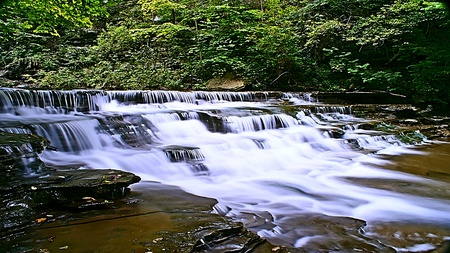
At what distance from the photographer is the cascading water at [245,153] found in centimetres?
436

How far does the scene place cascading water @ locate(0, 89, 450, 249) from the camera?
4355 mm

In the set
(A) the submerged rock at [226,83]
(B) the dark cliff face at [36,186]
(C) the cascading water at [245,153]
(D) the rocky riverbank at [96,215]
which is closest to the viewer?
(D) the rocky riverbank at [96,215]

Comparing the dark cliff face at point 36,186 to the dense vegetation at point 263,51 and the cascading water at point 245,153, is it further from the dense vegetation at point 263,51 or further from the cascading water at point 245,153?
the dense vegetation at point 263,51


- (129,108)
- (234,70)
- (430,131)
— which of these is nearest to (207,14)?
(234,70)

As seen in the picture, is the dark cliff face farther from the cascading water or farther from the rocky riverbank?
the cascading water

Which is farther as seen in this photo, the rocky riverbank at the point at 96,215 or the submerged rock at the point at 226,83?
the submerged rock at the point at 226,83

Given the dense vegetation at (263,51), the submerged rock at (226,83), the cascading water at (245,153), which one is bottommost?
the cascading water at (245,153)

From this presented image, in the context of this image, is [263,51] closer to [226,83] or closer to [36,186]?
[226,83]

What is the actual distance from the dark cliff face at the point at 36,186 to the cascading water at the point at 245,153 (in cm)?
120

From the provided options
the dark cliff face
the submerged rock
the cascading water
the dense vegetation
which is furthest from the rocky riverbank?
the submerged rock

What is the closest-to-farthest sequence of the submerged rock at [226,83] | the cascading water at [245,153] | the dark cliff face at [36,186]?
1. the dark cliff face at [36,186]
2. the cascading water at [245,153]
3. the submerged rock at [226,83]

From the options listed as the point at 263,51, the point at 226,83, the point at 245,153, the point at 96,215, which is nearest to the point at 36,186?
the point at 96,215

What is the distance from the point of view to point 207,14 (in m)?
→ 16.2

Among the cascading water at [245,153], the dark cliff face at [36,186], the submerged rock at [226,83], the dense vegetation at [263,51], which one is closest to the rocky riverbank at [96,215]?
the dark cliff face at [36,186]
